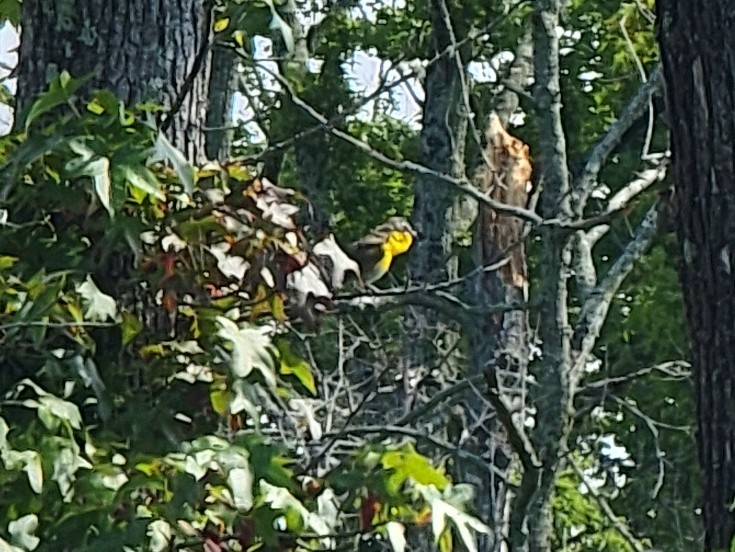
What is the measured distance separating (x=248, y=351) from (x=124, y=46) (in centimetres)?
85

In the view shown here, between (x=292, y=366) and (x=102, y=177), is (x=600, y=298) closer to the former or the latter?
(x=292, y=366)

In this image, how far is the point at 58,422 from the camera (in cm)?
290

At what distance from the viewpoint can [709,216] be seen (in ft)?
9.93

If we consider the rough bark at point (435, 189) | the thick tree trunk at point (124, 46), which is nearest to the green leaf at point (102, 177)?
the thick tree trunk at point (124, 46)

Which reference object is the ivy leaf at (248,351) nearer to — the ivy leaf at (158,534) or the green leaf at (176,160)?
the green leaf at (176,160)

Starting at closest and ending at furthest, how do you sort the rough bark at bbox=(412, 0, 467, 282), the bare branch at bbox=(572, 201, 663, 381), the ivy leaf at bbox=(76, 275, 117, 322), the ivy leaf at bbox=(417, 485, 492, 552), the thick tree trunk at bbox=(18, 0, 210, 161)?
the ivy leaf at bbox=(417, 485, 492, 552) → the ivy leaf at bbox=(76, 275, 117, 322) → the thick tree trunk at bbox=(18, 0, 210, 161) → the bare branch at bbox=(572, 201, 663, 381) → the rough bark at bbox=(412, 0, 467, 282)

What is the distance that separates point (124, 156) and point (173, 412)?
1.89 feet

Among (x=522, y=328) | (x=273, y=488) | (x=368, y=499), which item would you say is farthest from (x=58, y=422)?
(x=522, y=328)

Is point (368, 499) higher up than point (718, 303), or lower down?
lower down

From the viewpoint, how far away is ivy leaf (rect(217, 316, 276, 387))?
3.12 m

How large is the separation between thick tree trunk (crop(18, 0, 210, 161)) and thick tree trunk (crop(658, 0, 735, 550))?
108 centimetres

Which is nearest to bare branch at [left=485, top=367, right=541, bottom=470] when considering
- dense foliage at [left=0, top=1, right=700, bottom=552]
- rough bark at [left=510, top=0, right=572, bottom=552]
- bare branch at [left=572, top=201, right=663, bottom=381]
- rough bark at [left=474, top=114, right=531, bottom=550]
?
rough bark at [left=510, top=0, right=572, bottom=552]

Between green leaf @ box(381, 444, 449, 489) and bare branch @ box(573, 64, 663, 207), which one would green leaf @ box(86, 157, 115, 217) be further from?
bare branch @ box(573, 64, 663, 207)

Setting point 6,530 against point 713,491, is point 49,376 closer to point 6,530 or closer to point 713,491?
point 6,530
